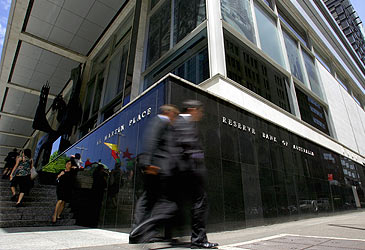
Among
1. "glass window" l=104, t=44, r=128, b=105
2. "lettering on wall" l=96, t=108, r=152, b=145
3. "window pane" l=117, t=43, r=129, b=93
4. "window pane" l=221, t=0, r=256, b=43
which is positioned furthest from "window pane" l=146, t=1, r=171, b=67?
"lettering on wall" l=96, t=108, r=152, b=145

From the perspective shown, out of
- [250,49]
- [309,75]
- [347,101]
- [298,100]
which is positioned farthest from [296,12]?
[347,101]

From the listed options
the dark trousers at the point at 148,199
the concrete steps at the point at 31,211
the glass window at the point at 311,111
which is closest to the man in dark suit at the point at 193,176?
the dark trousers at the point at 148,199

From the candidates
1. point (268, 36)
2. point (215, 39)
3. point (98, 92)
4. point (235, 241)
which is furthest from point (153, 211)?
point (98, 92)

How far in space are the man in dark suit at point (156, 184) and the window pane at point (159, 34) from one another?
7.51m

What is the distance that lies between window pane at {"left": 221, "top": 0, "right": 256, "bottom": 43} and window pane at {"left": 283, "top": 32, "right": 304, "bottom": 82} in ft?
13.4

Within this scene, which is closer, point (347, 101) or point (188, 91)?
point (188, 91)

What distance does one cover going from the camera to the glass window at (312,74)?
47.2 ft

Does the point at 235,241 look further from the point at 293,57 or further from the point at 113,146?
the point at 293,57

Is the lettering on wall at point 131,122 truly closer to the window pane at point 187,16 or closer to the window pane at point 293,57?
the window pane at point 187,16

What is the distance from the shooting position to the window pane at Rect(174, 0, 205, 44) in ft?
26.7

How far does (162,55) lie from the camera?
9242 mm

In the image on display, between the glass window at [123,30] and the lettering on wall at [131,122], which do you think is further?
the glass window at [123,30]

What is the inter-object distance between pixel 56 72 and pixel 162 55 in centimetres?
1471

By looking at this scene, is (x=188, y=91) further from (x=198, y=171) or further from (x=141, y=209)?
(x=141, y=209)
